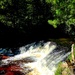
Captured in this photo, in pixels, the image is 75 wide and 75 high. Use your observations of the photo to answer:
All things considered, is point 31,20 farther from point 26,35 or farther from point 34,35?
point 34,35

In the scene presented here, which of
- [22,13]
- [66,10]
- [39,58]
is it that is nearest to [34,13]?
[22,13]

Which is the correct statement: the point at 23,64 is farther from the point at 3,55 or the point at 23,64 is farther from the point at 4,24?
the point at 4,24

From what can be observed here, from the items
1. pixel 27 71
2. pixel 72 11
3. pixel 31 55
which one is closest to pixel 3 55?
pixel 31 55

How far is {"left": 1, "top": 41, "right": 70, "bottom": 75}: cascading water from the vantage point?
1856 cm

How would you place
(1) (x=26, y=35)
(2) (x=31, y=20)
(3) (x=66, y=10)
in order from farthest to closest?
1. (1) (x=26, y=35)
2. (2) (x=31, y=20)
3. (3) (x=66, y=10)

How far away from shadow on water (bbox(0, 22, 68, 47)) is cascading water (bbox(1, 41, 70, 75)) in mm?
1814

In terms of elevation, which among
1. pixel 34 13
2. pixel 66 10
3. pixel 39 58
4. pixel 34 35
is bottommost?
pixel 39 58

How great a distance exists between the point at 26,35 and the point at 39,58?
5999 millimetres

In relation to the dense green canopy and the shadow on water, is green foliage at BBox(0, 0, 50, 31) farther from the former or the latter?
the shadow on water

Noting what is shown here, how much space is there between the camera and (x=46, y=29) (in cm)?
2827

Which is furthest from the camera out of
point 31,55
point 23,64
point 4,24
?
point 4,24

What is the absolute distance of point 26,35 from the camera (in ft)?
86.7

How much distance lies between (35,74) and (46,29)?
36.6ft

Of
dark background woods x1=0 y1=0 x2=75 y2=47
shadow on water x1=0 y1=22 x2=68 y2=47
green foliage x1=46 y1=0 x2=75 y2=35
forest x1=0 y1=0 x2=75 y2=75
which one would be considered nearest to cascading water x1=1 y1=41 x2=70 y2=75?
forest x1=0 y1=0 x2=75 y2=75
